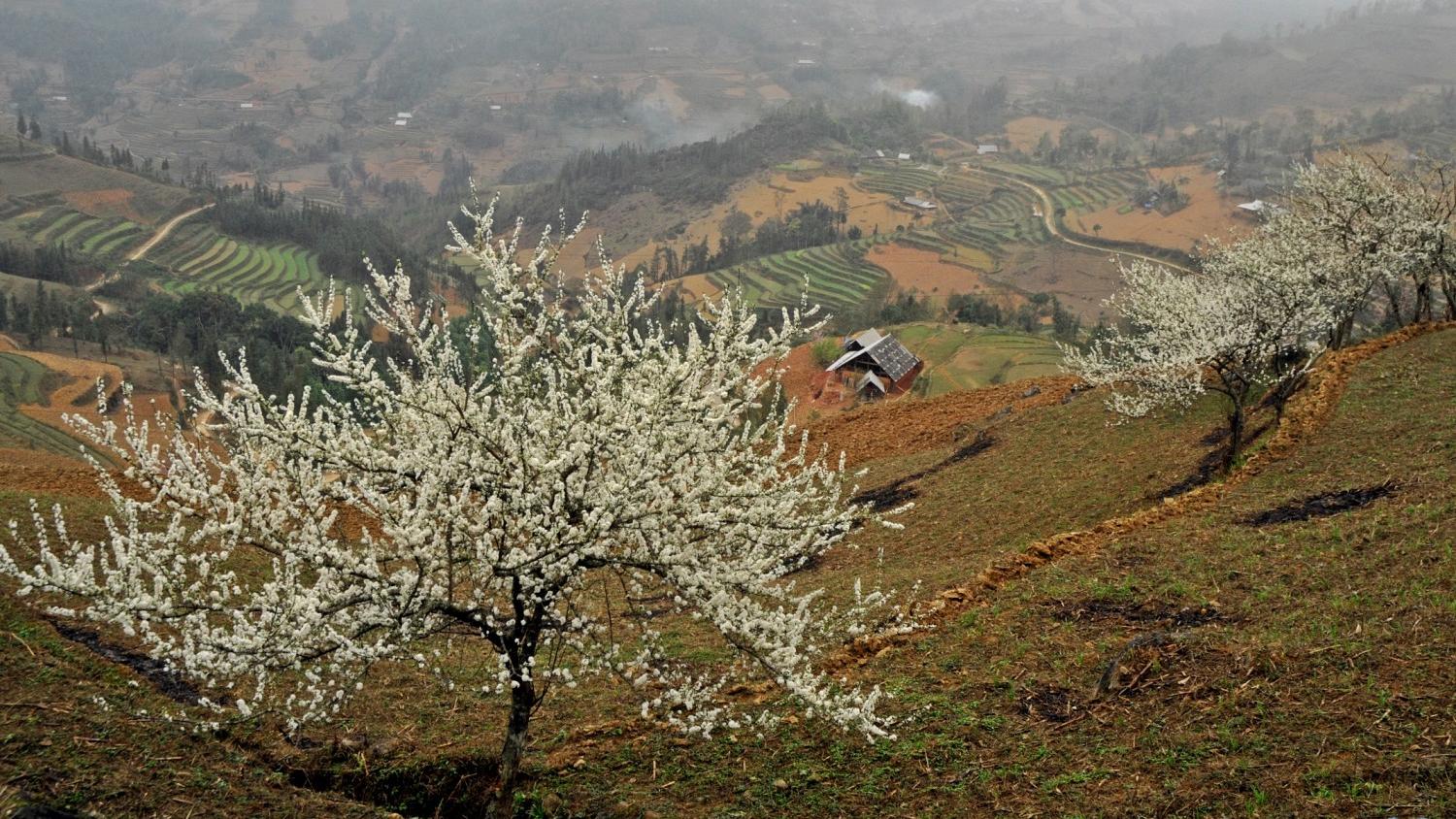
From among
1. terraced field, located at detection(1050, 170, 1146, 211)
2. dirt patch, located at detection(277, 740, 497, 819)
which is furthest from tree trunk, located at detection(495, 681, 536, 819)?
terraced field, located at detection(1050, 170, 1146, 211)

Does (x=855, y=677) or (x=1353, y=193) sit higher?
(x=1353, y=193)

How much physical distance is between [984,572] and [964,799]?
7.08 meters

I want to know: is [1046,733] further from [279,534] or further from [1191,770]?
[279,534]

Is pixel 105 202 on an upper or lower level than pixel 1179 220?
upper

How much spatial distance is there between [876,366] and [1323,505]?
137ft

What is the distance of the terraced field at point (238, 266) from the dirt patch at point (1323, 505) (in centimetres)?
14111

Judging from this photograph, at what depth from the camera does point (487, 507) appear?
→ 33.2 ft

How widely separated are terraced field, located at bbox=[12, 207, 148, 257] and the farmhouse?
5861 inches

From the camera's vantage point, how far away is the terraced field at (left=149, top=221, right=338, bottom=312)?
486 ft

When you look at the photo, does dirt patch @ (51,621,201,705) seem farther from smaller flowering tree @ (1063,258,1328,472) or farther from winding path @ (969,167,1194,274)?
winding path @ (969,167,1194,274)

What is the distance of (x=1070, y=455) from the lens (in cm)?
2798

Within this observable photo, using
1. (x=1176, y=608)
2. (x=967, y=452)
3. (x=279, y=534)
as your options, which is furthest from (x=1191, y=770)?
(x=967, y=452)

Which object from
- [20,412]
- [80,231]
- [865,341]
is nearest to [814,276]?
[865,341]

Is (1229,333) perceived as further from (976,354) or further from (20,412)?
(20,412)
